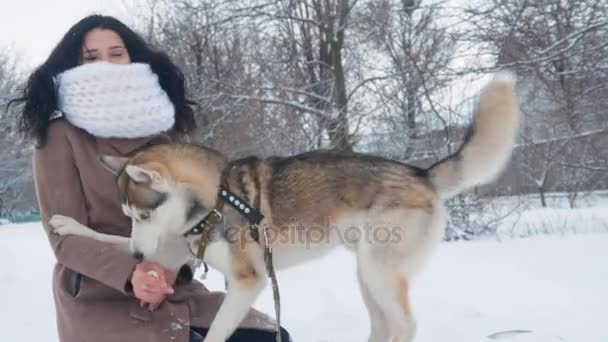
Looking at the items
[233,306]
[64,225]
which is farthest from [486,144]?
[64,225]

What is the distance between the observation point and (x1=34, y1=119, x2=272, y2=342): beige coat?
2457mm

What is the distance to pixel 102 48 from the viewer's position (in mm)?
2922

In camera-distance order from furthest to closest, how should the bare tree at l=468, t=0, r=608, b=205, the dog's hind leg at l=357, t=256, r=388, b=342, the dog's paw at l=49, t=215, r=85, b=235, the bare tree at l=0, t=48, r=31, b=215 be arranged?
the bare tree at l=0, t=48, r=31, b=215 → the bare tree at l=468, t=0, r=608, b=205 → the dog's hind leg at l=357, t=256, r=388, b=342 → the dog's paw at l=49, t=215, r=85, b=235

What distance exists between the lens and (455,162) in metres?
3.17

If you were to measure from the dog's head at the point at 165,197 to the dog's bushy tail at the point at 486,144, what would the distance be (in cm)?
139

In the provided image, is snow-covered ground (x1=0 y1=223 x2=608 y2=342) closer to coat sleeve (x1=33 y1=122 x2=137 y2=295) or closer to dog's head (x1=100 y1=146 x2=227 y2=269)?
dog's head (x1=100 y1=146 x2=227 y2=269)

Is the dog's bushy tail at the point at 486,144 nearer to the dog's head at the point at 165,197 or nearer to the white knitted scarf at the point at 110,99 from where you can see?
the dog's head at the point at 165,197

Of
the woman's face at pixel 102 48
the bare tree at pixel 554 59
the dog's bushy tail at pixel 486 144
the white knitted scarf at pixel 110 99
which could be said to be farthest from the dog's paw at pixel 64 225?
the bare tree at pixel 554 59

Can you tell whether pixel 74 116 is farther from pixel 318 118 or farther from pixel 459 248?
pixel 318 118

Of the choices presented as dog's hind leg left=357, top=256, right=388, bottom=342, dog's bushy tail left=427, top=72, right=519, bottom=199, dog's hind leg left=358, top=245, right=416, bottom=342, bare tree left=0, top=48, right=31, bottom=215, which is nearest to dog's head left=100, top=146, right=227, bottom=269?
dog's hind leg left=358, top=245, right=416, bottom=342

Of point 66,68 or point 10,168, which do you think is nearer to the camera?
point 66,68

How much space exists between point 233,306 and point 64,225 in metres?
0.92

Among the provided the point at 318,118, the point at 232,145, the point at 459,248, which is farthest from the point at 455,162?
the point at 232,145

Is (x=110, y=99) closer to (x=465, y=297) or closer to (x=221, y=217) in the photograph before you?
(x=221, y=217)
